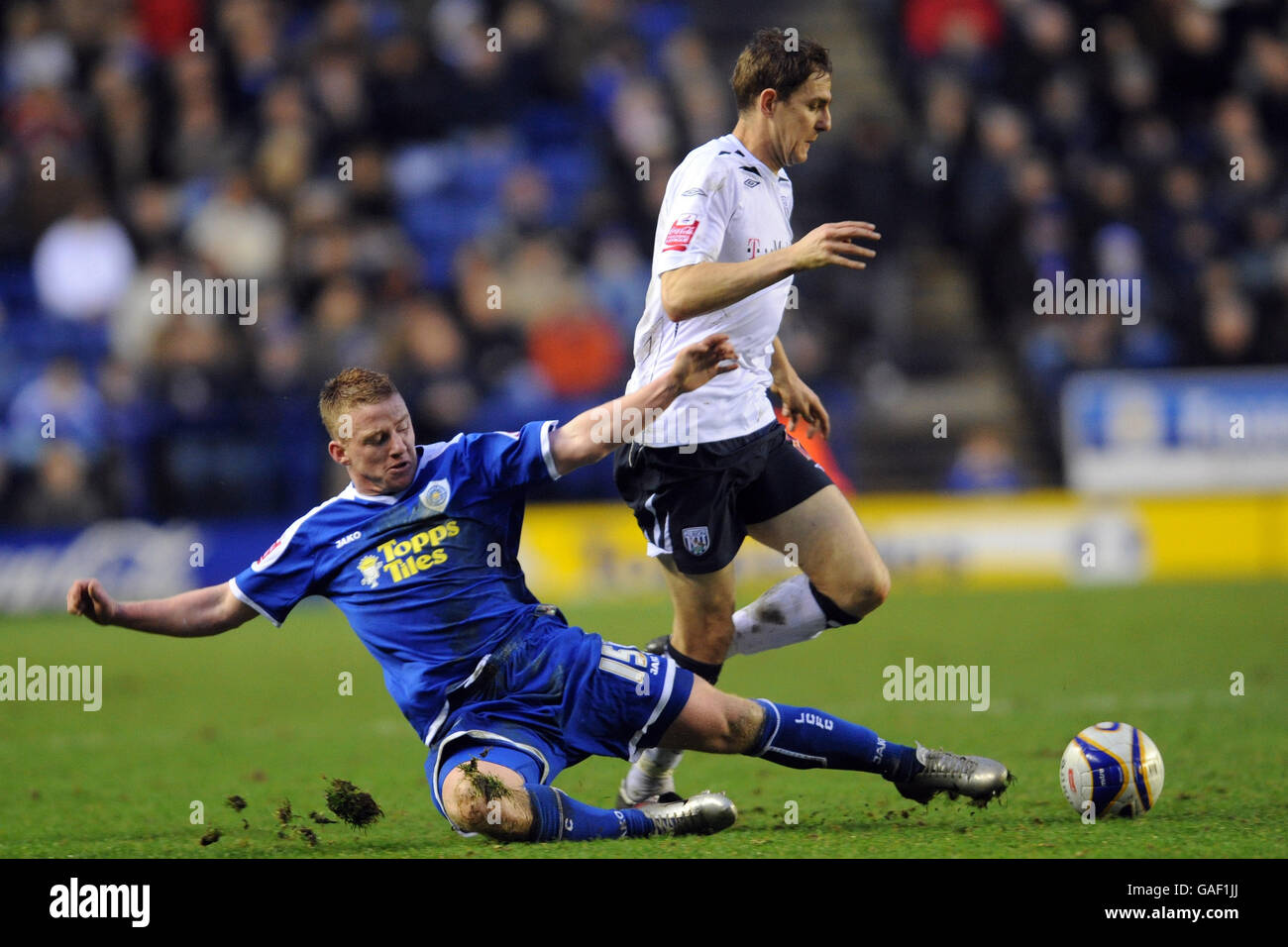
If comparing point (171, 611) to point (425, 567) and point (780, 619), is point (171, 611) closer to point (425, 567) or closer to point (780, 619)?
point (425, 567)

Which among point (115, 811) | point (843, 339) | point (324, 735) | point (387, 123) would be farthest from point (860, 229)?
point (387, 123)

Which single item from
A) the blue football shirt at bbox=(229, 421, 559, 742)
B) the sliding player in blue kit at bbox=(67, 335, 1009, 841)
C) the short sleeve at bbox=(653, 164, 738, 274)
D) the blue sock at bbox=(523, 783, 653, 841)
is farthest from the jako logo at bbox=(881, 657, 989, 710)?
the blue football shirt at bbox=(229, 421, 559, 742)

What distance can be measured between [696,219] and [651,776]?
1958 millimetres

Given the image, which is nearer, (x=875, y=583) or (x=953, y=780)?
(x=953, y=780)

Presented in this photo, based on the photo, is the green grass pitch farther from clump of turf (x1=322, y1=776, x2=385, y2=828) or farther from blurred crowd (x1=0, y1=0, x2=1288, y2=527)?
blurred crowd (x1=0, y1=0, x2=1288, y2=527)

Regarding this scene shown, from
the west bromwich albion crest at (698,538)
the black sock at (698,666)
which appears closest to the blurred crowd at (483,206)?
the black sock at (698,666)

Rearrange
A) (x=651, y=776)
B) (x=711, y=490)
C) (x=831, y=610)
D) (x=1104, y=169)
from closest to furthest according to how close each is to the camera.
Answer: (x=711, y=490) → (x=651, y=776) → (x=831, y=610) → (x=1104, y=169)

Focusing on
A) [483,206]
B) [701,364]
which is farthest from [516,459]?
[483,206]

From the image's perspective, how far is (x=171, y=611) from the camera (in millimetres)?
5188

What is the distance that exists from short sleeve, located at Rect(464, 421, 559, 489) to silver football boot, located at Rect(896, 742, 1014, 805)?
1.56 meters

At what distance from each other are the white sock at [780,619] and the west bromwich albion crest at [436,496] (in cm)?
131

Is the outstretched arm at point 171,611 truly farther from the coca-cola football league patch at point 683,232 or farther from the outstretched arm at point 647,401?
the coca-cola football league patch at point 683,232
